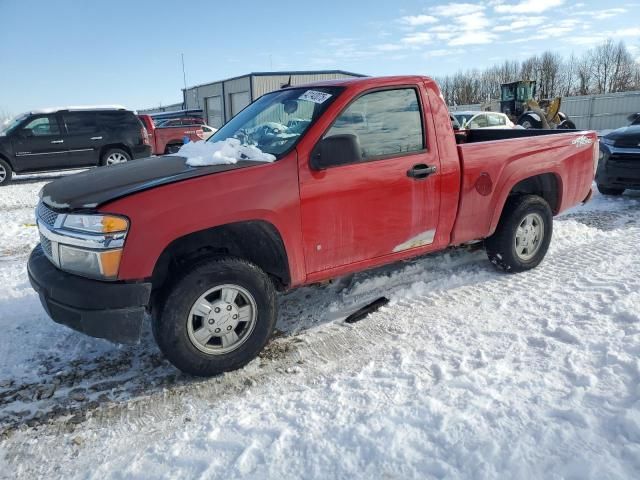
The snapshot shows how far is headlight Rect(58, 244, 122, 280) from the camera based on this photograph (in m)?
2.71

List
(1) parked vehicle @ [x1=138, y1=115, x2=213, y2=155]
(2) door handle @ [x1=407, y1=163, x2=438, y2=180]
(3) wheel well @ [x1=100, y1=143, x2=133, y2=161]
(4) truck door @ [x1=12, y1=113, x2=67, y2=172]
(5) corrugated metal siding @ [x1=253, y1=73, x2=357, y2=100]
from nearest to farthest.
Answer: (2) door handle @ [x1=407, y1=163, x2=438, y2=180] → (4) truck door @ [x1=12, y1=113, x2=67, y2=172] → (3) wheel well @ [x1=100, y1=143, x2=133, y2=161] → (1) parked vehicle @ [x1=138, y1=115, x2=213, y2=155] → (5) corrugated metal siding @ [x1=253, y1=73, x2=357, y2=100]

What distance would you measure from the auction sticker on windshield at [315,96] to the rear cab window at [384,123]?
0.21 meters

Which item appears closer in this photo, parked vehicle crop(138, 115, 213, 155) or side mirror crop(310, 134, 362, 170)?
side mirror crop(310, 134, 362, 170)

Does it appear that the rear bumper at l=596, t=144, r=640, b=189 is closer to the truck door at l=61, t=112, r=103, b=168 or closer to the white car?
the white car

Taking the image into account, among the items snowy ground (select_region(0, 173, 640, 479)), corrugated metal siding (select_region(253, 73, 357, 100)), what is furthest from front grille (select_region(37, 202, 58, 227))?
corrugated metal siding (select_region(253, 73, 357, 100))

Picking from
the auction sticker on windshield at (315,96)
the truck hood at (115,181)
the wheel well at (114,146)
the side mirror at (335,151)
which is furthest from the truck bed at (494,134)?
the wheel well at (114,146)

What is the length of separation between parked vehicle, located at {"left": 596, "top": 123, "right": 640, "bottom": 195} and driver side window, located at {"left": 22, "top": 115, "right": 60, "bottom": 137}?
41.4ft

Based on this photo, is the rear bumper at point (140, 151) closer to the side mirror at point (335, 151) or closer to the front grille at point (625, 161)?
the front grille at point (625, 161)

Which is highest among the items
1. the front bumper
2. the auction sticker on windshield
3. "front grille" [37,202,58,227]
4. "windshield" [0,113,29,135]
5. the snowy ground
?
"windshield" [0,113,29,135]

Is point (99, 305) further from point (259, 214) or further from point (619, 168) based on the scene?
point (619, 168)

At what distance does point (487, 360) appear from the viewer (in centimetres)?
310

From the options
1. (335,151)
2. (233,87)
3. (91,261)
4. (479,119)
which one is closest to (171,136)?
(479,119)

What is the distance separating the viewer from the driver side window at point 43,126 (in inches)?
484

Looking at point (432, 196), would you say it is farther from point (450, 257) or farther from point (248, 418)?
point (248, 418)
